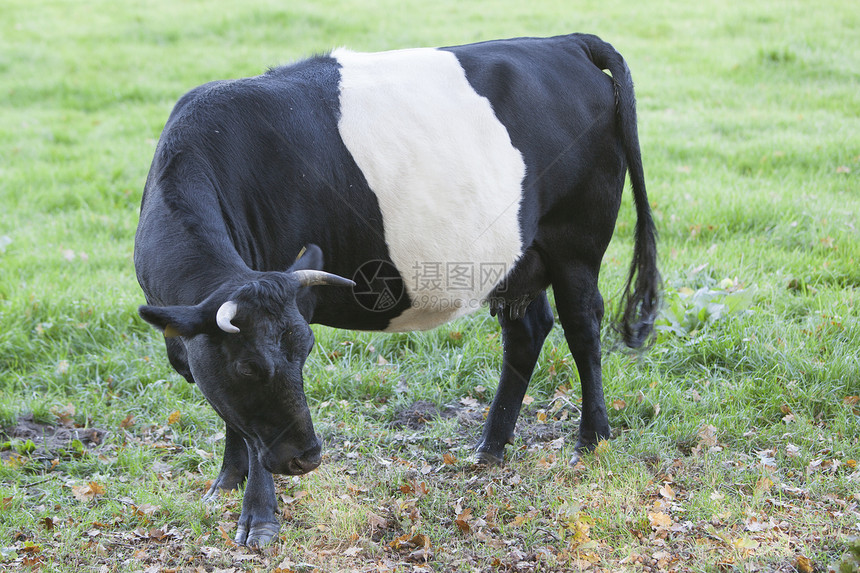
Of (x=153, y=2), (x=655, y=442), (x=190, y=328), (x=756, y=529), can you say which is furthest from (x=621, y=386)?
(x=153, y=2)

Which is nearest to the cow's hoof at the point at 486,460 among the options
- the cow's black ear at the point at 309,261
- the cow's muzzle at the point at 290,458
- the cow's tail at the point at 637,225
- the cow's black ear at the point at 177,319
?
the cow's tail at the point at 637,225

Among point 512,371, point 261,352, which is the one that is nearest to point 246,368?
point 261,352

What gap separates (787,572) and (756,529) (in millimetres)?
266

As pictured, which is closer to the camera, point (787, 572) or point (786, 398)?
point (787, 572)

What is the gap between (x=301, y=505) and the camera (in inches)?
156

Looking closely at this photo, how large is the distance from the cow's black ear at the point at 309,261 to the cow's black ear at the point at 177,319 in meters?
0.42

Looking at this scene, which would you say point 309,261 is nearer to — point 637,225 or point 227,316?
point 227,316

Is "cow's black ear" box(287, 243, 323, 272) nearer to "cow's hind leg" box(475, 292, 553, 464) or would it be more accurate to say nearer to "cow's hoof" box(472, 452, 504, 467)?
"cow's hind leg" box(475, 292, 553, 464)

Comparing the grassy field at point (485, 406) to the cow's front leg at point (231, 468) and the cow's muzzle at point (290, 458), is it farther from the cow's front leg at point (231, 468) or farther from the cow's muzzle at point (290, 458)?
the cow's muzzle at point (290, 458)

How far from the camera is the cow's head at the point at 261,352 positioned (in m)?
2.77

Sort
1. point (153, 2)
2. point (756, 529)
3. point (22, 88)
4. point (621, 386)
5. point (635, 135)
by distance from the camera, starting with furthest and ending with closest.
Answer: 1. point (153, 2)
2. point (22, 88)
3. point (621, 386)
4. point (635, 135)
5. point (756, 529)

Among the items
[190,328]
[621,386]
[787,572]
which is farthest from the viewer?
[621,386]

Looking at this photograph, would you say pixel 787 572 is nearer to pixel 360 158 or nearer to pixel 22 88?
pixel 360 158

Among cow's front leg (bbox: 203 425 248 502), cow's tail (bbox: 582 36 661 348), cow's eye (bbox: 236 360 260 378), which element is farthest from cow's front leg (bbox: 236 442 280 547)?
cow's tail (bbox: 582 36 661 348)
